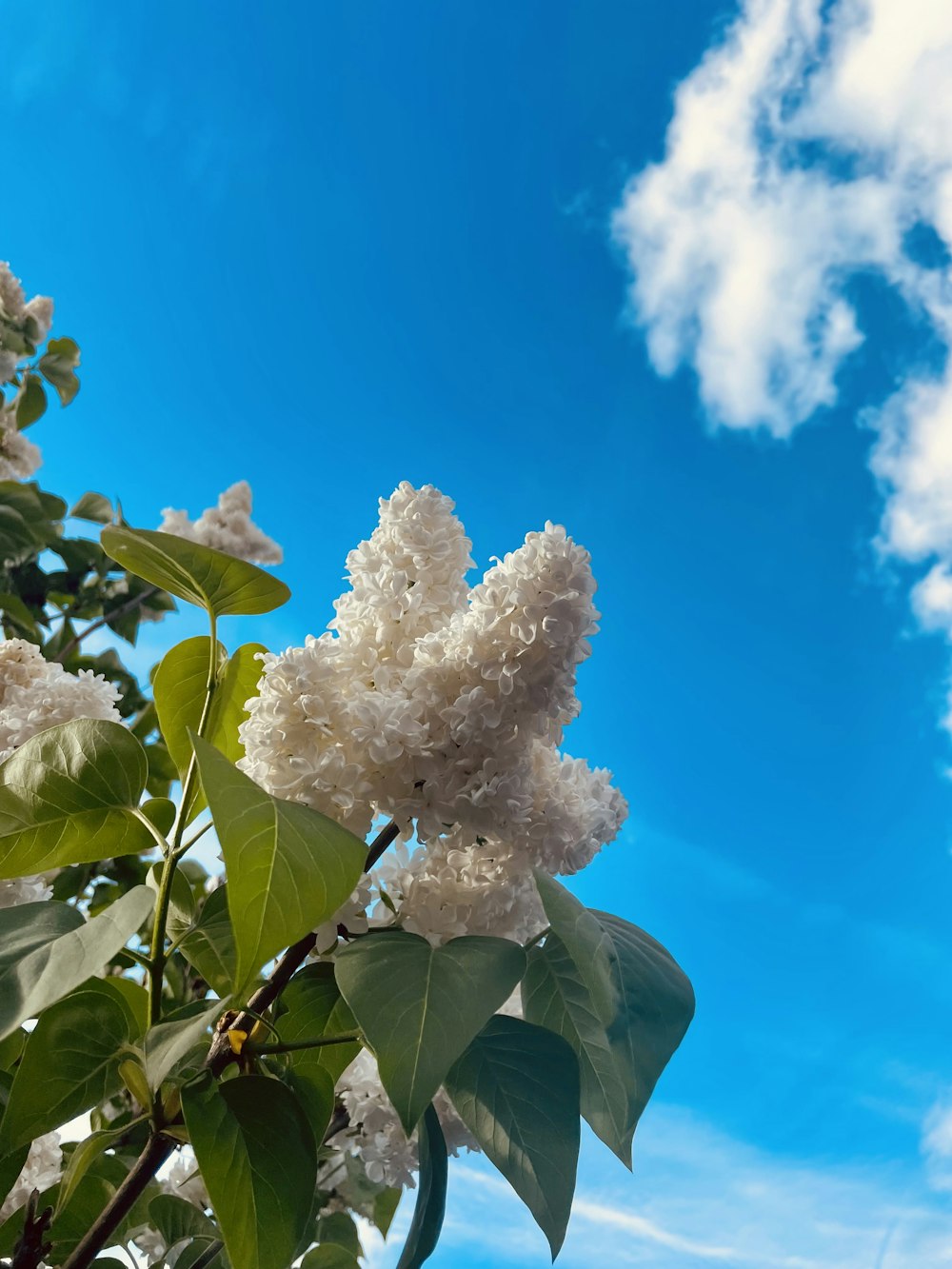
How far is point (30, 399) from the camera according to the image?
235 centimetres

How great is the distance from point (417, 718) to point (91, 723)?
221 millimetres

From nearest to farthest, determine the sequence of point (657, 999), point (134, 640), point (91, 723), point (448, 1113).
A: 1. point (657, 999)
2. point (91, 723)
3. point (448, 1113)
4. point (134, 640)

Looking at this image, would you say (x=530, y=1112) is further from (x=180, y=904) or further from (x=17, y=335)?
(x=17, y=335)

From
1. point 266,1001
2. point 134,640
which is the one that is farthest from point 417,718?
point 134,640

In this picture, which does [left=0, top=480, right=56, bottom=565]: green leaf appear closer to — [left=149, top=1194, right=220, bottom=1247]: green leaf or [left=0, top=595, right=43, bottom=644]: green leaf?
[left=0, top=595, right=43, bottom=644]: green leaf

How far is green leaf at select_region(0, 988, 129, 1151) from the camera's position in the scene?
0.59m

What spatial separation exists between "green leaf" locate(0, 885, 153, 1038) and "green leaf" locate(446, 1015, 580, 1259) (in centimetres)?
20

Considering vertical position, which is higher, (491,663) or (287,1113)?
(491,663)

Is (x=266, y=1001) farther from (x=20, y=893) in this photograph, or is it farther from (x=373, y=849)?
(x=20, y=893)

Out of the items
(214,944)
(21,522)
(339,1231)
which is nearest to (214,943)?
(214,944)

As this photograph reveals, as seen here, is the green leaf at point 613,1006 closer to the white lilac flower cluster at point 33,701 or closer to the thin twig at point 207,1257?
the thin twig at point 207,1257

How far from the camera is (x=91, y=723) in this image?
0.67 meters

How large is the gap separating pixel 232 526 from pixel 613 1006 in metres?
2.31

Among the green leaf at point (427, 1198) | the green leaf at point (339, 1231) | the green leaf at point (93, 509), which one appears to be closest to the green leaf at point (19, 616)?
the green leaf at point (93, 509)
